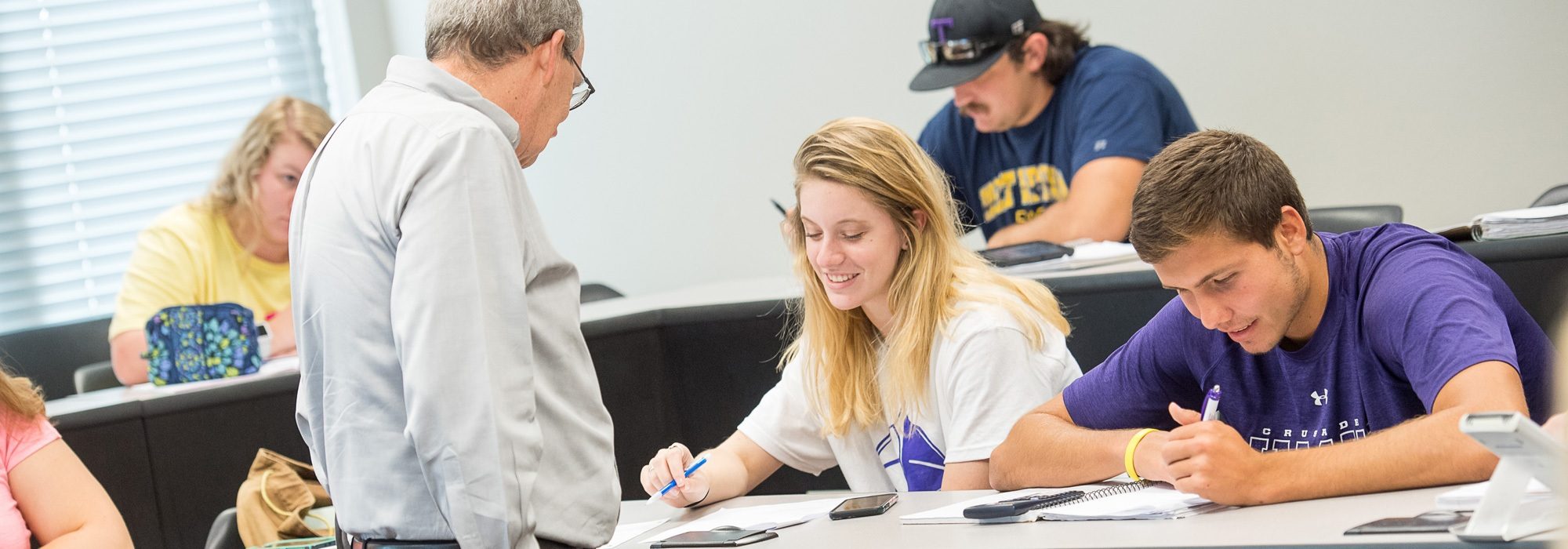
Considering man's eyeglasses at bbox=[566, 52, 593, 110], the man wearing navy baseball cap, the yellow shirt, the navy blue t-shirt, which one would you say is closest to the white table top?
man's eyeglasses at bbox=[566, 52, 593, 110]

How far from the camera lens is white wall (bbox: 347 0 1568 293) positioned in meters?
3.90

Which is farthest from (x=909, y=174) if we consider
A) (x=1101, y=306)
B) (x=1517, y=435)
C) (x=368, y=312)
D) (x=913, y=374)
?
(x=1517, y=435)

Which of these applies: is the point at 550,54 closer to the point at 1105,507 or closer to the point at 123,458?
the point at 1105,507

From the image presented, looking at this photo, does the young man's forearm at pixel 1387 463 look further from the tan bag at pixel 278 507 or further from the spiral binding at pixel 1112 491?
the tan bag at pixel 278 507

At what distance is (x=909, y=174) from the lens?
222 cm

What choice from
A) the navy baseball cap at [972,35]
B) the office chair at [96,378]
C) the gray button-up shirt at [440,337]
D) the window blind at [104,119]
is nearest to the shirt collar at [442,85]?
the gray button-up shirt at [440,337]

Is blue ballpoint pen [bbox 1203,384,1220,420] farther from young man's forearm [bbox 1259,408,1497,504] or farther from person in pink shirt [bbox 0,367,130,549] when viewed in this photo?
person in pink shirt [bbox 0,367,130,549]

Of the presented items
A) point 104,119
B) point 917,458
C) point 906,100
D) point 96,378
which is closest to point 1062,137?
point 906,100

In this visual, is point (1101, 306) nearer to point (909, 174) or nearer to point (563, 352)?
point (909, 174)

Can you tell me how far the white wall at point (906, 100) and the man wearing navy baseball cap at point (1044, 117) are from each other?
28.3 inches

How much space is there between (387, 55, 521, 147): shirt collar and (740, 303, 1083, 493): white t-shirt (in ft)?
2.73

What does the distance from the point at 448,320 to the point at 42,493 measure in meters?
0.98

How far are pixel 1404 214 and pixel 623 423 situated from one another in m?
2.49

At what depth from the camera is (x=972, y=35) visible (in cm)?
350
